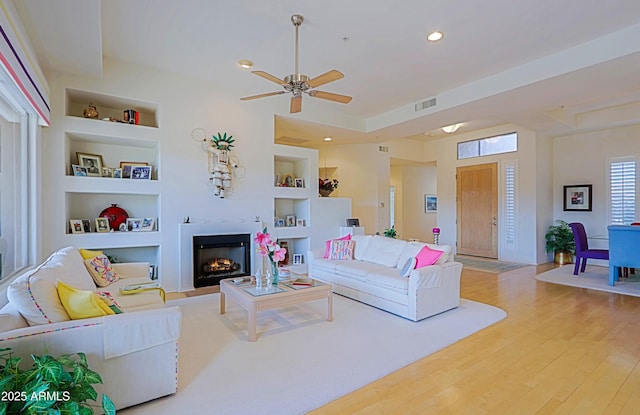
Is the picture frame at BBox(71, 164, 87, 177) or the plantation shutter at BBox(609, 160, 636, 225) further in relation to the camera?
the plantation shutter at BBox(609, 160, 636, 225)

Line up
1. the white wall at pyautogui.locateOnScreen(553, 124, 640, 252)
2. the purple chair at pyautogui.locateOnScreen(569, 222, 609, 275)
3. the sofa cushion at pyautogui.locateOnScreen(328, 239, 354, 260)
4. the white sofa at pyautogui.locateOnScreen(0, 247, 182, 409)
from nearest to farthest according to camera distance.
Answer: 1. the white sofa at pyautogui.locateOnScreen(0, 247, 182, 409)
2. the sofa cushion at pyautogui.locateOnScreen(328, 239, 354, 260)
3. the purple chair at pyautogui.locateOnScreen(569, 222, 609, 275)
4. the white wall at pyautogui.locateOnScreen(553, 124, 640, 252)

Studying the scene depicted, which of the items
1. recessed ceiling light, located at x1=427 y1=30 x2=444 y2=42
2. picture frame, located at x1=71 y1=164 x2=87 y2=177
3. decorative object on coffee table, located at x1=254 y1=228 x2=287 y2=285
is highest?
recessed ceiling light, located at x1=427 y1=30 x2=444 y2=42

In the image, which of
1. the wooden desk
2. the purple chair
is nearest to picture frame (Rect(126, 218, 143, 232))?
the wooden desk

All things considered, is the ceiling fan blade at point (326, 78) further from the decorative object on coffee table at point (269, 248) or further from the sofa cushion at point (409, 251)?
the sofa cushion at point (409, 251)

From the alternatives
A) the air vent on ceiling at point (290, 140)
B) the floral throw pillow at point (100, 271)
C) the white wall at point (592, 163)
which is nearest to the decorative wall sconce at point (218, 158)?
the floral throw pillow at point (100, 271)

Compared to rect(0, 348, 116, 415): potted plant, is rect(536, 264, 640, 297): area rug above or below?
below

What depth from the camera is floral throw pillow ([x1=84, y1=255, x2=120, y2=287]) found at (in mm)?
3375

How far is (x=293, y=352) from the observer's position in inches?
112

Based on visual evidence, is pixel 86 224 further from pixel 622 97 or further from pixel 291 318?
pixel 622 97

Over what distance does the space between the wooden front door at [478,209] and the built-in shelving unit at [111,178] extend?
7452 millimetres

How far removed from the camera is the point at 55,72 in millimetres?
4004

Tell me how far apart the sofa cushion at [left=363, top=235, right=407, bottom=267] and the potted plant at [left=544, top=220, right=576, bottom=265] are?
4.97m

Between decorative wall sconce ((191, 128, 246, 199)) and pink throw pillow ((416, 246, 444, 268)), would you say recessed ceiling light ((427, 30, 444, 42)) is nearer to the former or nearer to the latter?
pink throw pillow ((416, 246, 444, 268))

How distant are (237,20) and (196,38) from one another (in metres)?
0.69
